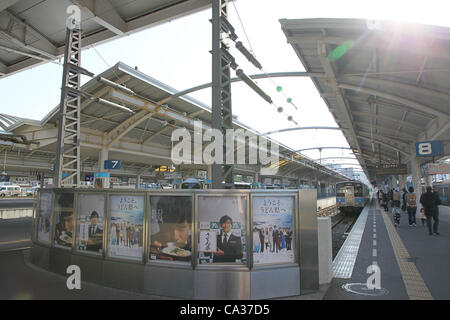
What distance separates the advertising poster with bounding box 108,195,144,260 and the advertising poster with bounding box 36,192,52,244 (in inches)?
86.3

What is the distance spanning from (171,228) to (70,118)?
6.03 metres

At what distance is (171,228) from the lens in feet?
15.0

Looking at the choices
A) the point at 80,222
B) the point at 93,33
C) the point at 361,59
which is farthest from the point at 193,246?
the point at 93,33

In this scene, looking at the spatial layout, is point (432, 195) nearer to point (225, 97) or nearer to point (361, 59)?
point (361, 59)

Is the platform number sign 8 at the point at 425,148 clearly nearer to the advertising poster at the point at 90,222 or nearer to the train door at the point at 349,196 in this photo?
the advertising poster at the point at 90,222

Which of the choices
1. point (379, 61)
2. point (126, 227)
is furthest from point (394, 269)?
point (379, 61)

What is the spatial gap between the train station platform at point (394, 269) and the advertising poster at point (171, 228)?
2.44 meters

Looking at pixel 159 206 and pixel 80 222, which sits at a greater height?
pixel 159 206

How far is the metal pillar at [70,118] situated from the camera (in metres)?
8.09

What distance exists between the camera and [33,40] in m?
12.0

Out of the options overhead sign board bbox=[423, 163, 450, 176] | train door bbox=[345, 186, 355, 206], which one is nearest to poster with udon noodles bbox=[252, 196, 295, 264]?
overhead sign board bbox=[423, 163, 450, 176]

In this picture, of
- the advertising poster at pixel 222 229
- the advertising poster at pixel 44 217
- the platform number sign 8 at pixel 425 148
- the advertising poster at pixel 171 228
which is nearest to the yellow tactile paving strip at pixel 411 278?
the advertising poster at pixel 222 229

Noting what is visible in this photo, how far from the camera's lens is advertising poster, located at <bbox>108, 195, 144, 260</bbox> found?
4766 millimetres
